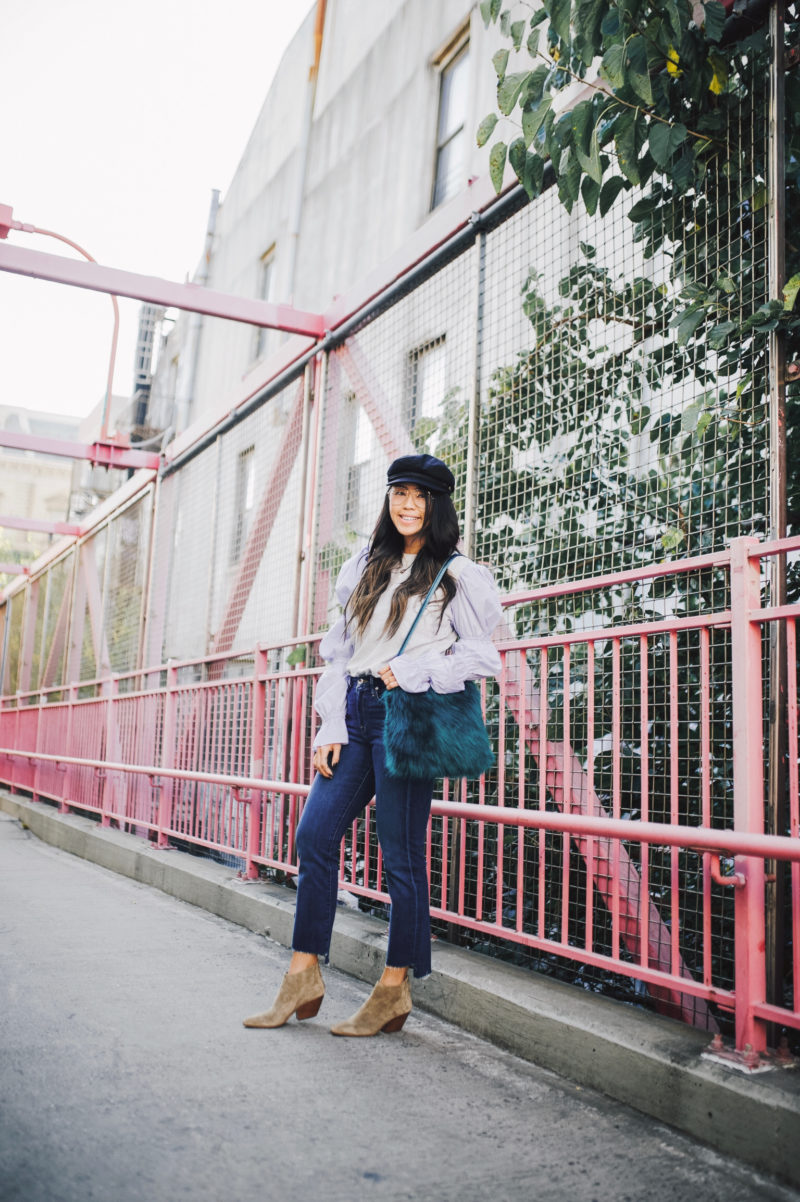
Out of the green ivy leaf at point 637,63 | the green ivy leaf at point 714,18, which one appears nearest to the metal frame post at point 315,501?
the green ivy leaf at point 637,63

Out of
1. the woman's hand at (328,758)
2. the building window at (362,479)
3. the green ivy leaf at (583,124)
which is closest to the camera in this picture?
the woman's hand at (328,758)

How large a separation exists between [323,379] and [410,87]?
5035 mm

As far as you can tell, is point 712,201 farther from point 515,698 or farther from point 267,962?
point 267,962

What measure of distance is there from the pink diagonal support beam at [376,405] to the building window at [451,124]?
3.51m

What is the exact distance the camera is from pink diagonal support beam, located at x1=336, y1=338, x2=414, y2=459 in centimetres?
629

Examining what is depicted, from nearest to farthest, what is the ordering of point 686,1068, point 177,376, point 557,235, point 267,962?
point 686,1068
point 267,962
point 557,235
point 177,376

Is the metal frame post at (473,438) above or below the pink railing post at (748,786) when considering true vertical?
above

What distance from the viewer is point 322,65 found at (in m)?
13.0

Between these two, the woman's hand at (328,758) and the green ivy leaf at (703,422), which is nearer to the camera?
the woman's hand at (328,758)

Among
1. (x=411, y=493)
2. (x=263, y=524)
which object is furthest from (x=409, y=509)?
(x=263, y=524)

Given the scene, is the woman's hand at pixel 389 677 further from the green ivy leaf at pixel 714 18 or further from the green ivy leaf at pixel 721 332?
the green ivy leaf at pixel 714 18

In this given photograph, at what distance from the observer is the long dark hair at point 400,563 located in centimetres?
326

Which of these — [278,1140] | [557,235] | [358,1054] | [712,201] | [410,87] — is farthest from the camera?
[410,87]

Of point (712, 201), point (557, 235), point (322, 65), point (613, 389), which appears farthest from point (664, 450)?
point (322, 65)
